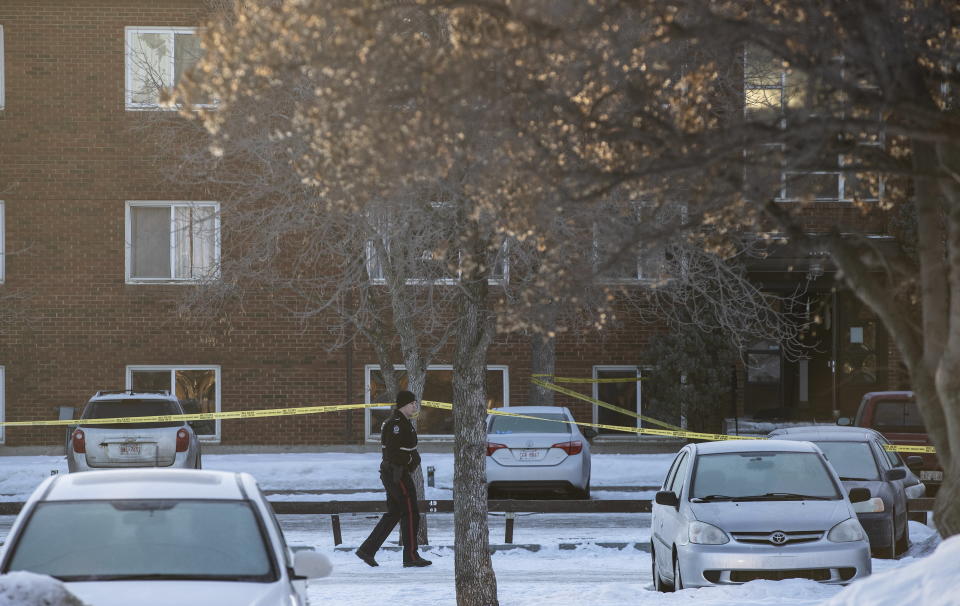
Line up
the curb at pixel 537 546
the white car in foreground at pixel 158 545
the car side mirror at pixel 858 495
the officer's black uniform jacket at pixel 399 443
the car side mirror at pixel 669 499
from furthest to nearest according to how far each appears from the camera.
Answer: the curb at pixel 537 546 < the officer's black uniform jacket at pixel 399 443 < the car side mirror at pixel 858 495 < the car side mirror at pixel 669 499 < the white car in foreground at pixel 158 545

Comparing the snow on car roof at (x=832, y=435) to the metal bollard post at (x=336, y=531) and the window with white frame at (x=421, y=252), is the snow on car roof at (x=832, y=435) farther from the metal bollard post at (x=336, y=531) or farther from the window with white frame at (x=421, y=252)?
the metal bollard post at (x=336, y=531)

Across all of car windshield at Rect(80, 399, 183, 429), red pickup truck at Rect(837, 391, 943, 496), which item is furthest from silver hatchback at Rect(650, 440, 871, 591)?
car windshield at Rect(80, 399, 183, 429)

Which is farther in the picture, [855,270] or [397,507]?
[397,507]

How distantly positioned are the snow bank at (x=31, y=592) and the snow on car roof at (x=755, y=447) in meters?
8.16

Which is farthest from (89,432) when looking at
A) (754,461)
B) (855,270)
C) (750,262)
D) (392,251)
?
(855,270)

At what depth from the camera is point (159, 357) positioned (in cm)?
2602

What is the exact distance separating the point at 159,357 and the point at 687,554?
1658 centimetres

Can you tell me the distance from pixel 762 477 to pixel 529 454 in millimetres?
7073

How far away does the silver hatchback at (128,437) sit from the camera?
18.8 meters

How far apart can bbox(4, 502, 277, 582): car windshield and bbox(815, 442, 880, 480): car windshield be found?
9823 mm

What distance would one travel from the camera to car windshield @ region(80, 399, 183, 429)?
62.4 feet

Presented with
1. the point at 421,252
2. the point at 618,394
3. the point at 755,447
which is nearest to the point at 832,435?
the point at 755,447

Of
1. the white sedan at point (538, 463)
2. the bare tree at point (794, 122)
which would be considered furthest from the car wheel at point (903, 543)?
the bare tree at point (794, 122)

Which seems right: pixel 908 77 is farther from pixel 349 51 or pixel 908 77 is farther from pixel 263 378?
pixel 263 378
